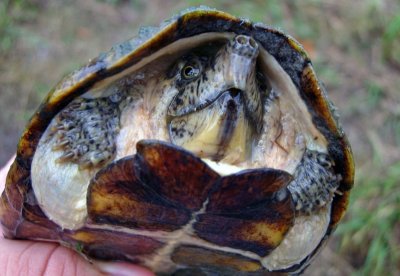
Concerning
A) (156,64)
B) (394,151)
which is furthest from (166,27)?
(394,151)

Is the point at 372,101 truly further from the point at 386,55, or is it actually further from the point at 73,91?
the point at 73,91

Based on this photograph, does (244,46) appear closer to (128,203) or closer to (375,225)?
(128,203)

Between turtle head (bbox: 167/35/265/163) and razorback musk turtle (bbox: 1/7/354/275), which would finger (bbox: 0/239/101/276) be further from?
turtle head (bbox: 167/35/265/163)

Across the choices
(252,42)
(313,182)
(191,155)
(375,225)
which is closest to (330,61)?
(375,225)

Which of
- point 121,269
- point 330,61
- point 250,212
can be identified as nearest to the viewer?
point 250,212

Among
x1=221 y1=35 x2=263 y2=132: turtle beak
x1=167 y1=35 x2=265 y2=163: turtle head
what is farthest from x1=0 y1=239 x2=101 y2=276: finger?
x1=221 y1=35 x2=263 y2=132: turtle beak

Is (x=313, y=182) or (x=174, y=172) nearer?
(x=174, y=172)
